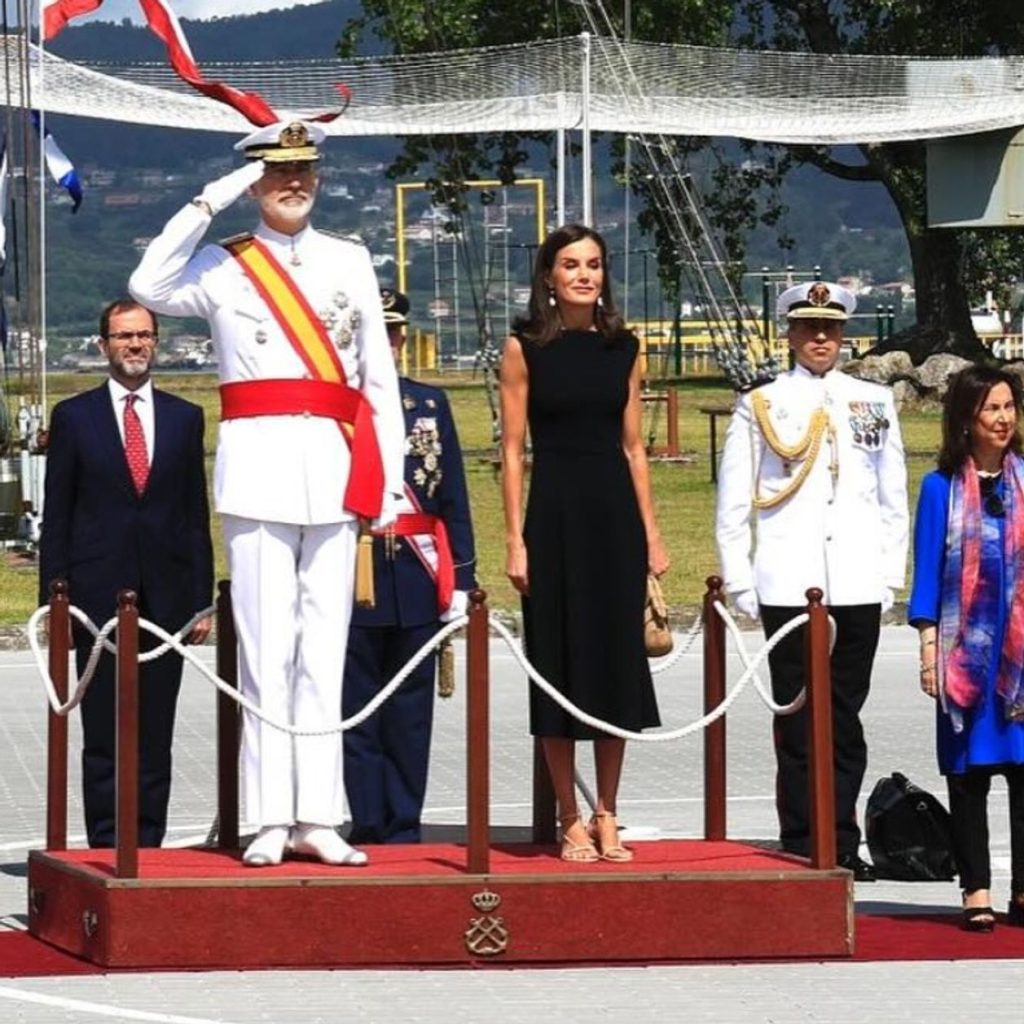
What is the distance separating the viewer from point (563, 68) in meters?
39.8

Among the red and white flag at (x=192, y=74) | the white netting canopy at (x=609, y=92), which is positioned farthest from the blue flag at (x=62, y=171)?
the red and white flag at (x=192, y=74)

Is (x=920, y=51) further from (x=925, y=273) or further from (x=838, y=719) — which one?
(x=838, y=719)

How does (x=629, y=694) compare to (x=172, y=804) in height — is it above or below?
above

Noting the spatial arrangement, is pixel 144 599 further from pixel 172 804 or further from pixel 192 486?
pixel 172 804

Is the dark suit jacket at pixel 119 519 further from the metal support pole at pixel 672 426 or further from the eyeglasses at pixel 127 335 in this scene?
the metal support pole at pixel 672 426

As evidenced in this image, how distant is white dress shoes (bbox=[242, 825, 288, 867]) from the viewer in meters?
11.0

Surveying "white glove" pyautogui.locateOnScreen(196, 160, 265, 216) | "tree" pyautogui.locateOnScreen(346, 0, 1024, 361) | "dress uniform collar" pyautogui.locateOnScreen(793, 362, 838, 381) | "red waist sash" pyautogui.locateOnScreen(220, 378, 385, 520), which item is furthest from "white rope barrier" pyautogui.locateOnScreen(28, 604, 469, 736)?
"tree" pyautogui.locateOnScreen(346, 0, 1024, 361)

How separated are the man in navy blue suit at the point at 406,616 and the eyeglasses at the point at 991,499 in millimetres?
2151

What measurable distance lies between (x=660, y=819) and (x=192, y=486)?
270 centimetres

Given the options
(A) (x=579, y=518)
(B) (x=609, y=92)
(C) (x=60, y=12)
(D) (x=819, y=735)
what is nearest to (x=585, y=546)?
(A) (x=579, y=518)

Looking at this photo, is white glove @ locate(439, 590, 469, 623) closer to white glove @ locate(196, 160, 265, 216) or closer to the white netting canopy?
white glove @ locate(196, 160, 265, 216)

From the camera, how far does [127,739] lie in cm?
1073

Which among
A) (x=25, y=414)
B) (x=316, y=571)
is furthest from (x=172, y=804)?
(x=25, y=414)

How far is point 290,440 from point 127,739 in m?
1.03
